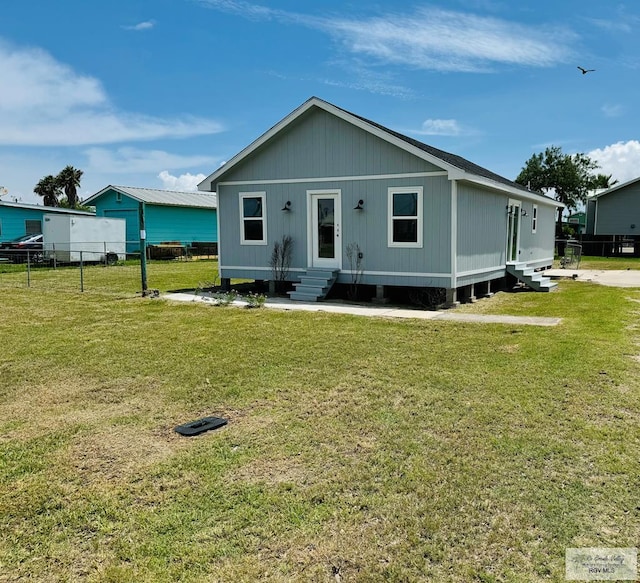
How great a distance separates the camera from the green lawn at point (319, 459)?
2.47 meters

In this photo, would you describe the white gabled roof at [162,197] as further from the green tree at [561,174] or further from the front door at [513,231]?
the green tree at [561,174]

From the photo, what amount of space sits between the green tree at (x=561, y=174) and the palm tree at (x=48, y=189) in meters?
44.0

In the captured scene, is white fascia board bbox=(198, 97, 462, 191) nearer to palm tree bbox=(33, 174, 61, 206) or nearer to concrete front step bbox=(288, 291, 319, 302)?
concrete front step bbox=(288, 291, 319, 302)

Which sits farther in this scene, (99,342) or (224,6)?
(224,6)

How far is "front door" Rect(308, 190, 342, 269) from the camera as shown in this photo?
11.7 m

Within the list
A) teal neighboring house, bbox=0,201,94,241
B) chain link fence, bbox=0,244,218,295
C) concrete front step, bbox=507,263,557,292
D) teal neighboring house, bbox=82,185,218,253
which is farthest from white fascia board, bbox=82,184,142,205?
concrete front step, bbox=507,263,557,292

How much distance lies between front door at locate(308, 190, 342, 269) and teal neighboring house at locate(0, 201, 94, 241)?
64.2 ft

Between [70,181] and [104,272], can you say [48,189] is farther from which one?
[104,272]

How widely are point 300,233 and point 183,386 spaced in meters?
7.43

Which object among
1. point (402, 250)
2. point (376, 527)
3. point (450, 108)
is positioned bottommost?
point (376, 527)

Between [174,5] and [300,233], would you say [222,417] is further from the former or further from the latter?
[174,5]

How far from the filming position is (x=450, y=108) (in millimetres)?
20359

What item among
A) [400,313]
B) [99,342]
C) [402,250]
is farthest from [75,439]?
[402,250]

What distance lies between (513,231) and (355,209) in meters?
5.71
